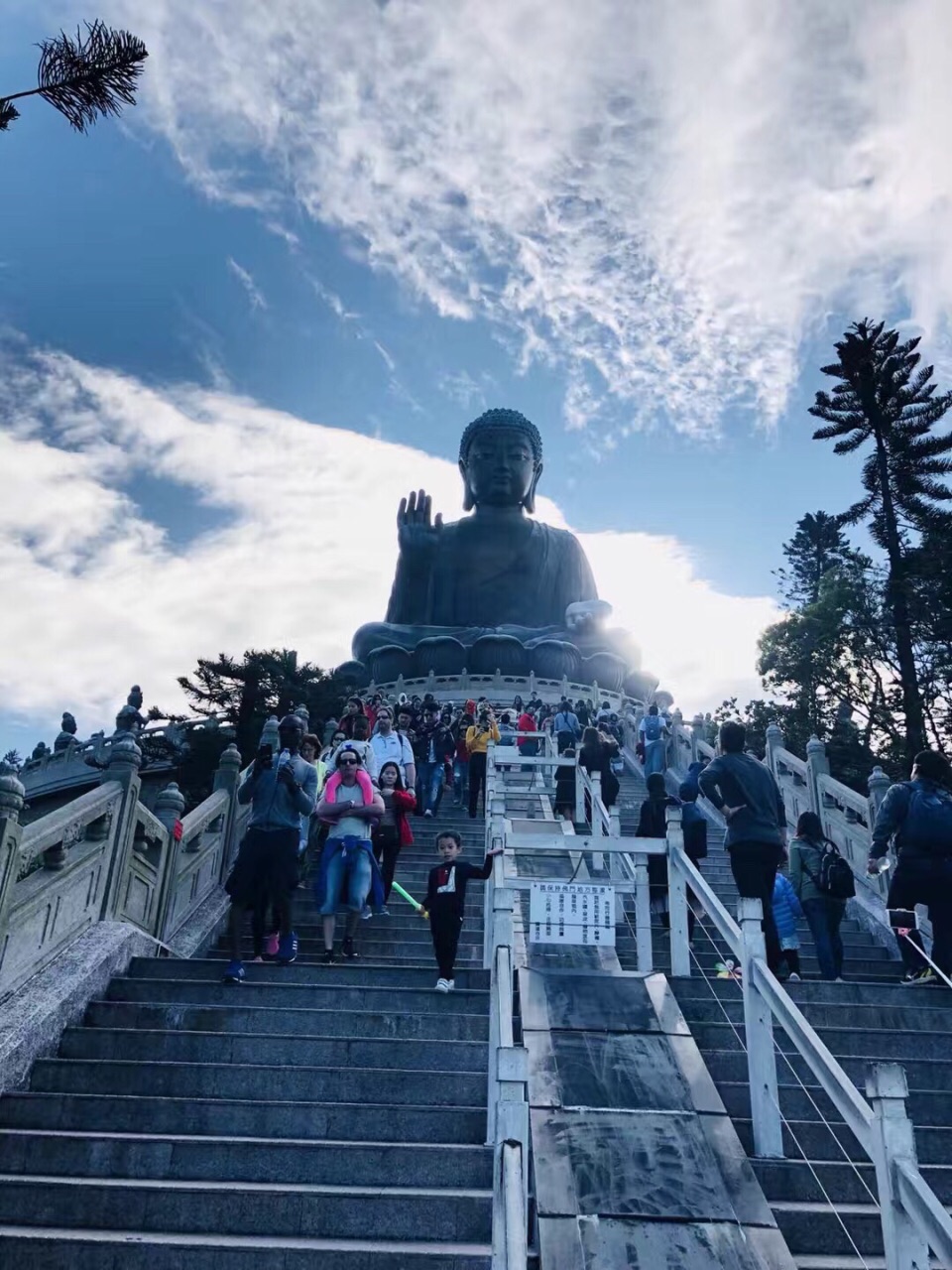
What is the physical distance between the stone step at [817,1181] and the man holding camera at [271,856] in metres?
3.30

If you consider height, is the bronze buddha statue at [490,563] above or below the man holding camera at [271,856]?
above

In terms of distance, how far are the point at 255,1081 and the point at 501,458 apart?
24.5 meters

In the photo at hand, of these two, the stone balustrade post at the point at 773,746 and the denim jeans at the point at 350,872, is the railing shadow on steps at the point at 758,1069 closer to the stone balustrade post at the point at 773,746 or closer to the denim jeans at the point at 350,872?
the denim jeans at the point at 350,872

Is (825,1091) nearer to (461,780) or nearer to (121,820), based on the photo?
(121,820)

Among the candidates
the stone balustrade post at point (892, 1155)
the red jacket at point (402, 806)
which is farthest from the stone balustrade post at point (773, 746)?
the stone balustrade post at point (892, 1155)

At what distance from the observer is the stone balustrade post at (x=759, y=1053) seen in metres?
4.29

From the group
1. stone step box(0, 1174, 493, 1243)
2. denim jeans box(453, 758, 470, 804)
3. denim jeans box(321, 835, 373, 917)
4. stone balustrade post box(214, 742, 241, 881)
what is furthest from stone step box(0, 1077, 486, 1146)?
denim jeans box(453, 758, 470, 804)

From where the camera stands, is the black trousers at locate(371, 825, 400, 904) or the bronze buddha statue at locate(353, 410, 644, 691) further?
the bronze buddha statue at locate(353, 410, 644, 691)

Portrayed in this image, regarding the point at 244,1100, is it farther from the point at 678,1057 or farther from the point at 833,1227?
the point at 833,1227

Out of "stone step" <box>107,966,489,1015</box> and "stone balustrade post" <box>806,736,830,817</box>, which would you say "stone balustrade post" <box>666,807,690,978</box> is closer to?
"stone step" <box>107,966,489,1015</box>

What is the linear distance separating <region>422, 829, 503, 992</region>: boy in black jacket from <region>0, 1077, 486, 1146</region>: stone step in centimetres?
126

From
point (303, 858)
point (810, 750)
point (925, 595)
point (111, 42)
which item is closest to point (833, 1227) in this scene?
point (111, 42)

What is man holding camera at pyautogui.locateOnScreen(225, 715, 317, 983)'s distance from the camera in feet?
20.9

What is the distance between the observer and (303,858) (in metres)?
9.33
